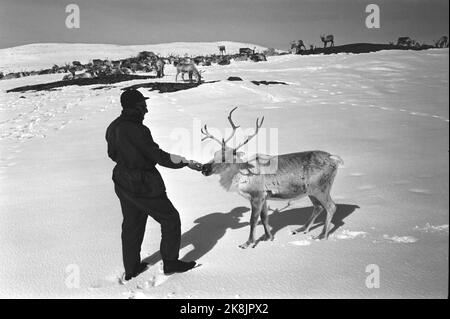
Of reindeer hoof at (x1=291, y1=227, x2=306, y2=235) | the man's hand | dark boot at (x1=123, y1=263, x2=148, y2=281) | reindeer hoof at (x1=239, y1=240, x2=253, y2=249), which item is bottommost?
dark boot at (x1=123, y1=263, x2=148, y2=281)

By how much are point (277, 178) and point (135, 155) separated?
1.65m

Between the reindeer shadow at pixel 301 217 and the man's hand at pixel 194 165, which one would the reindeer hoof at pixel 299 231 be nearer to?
the reindeer shadow at pixel 301 217

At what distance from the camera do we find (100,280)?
12.2 feet

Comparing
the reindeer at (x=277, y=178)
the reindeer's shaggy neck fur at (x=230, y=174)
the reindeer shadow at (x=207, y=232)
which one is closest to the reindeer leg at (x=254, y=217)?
the reindeer at (x=277, y=178)

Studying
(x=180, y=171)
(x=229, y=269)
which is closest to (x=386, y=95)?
(x=180, y=171)

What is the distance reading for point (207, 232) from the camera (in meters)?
4.66

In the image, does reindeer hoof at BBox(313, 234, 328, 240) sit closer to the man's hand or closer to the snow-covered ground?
the snow-covered ground

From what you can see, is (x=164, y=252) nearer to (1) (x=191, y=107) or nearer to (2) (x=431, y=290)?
(2) (x=431, y=290)

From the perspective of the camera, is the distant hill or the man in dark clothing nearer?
the man in dark clothing

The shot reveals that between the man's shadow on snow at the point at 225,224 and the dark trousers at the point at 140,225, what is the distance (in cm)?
39

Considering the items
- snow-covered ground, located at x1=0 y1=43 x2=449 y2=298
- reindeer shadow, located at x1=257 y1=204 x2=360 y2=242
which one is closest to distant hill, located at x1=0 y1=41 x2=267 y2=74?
snow-covered ground, located at x1=0 y1=43 x2=449 y2=298

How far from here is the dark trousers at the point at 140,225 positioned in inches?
142

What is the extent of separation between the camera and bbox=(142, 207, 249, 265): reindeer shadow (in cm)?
419

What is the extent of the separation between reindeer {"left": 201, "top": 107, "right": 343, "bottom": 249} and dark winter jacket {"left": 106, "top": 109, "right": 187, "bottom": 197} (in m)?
0.74
